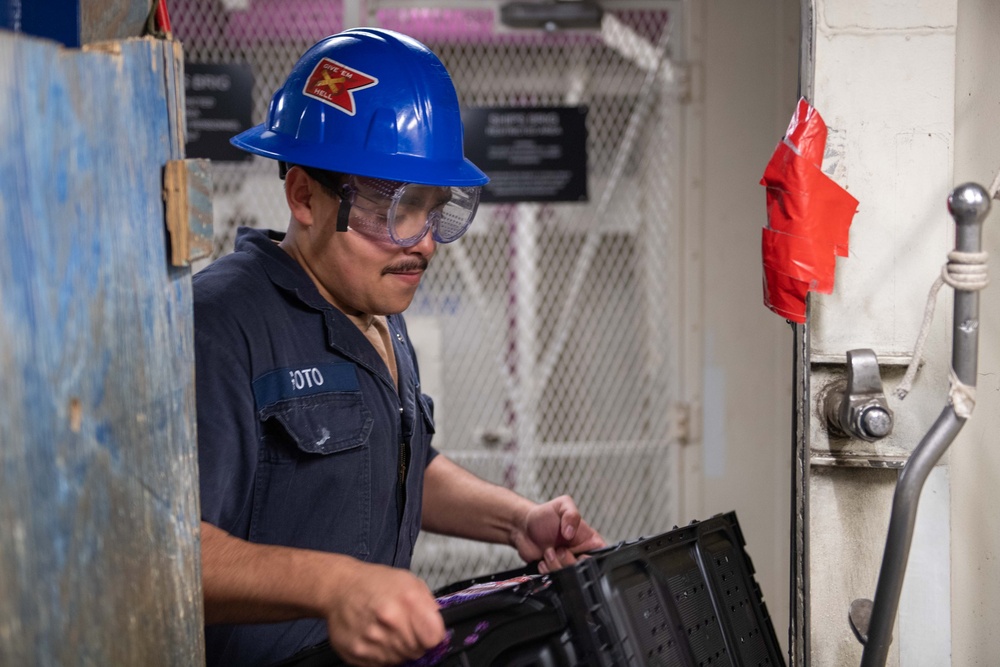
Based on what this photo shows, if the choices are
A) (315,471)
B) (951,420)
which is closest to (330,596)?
(315,471)

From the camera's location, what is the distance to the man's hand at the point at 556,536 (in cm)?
205

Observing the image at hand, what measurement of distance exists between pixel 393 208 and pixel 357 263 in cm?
14

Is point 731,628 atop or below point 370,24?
below

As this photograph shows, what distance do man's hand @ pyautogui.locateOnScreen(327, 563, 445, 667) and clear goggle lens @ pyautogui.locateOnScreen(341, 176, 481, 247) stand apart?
75 cm

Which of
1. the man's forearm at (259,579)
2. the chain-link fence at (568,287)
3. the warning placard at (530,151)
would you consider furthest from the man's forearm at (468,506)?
the warning placard at (530,151)

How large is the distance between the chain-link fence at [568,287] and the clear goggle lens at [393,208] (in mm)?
2179

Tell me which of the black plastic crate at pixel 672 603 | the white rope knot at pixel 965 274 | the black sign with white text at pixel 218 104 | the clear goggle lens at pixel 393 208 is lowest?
the black plastic crate at pixel 672 603

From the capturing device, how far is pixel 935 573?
1.81 meters

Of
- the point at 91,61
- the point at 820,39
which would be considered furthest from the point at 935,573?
the point at 91,61

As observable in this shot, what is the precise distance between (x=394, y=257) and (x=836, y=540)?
41.1 inches

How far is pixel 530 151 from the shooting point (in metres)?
4.05

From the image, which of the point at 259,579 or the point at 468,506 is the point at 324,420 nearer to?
the point at 259,579

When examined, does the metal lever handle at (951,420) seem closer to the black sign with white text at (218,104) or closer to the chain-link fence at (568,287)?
the chain-link fence at (568,287)

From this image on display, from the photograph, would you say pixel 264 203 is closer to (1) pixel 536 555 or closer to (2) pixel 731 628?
(1) pixel 536 555
